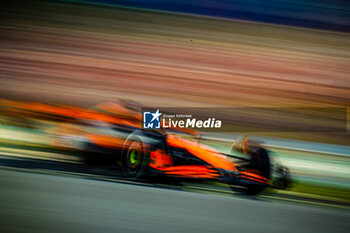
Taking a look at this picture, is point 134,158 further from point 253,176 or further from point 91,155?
point 253,176

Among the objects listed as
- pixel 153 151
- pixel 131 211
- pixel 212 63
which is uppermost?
pixel 212 63

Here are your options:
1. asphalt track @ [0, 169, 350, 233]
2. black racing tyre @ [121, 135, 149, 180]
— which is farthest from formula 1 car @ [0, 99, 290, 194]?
asphalt track @ [0, 169, 350, 233]

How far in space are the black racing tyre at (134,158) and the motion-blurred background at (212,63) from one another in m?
0.23

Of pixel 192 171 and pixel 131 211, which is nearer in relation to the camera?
pixel 131 211

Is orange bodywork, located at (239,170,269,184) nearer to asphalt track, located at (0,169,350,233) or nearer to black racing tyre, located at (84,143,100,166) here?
asphalt track, located at (0,169,350,233)

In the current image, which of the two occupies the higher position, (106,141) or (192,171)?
(106,141)

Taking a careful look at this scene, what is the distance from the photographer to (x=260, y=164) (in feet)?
6.23

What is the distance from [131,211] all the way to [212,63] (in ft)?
3.10

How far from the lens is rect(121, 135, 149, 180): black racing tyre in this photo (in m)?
1.86

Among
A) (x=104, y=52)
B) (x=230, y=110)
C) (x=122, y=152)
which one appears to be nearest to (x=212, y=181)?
(x=230, y=110)

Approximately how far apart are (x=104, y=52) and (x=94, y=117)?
1.28ft

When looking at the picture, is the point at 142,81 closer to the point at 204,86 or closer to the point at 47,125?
the point at 204,86

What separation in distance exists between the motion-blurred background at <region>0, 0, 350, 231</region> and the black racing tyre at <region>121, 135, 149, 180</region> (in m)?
0.23

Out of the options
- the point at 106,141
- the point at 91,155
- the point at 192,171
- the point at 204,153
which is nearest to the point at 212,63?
the point at 204,153
